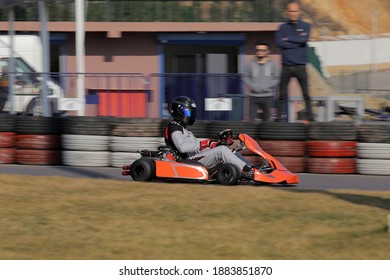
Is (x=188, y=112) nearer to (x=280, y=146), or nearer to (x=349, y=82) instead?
(x=280, y=146)

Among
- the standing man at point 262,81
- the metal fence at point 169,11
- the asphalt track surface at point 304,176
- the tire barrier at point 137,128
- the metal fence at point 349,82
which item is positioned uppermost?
the metal fence at point 169,11

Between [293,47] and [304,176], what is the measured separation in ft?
6.35

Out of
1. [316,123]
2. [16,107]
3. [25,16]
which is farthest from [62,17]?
[316,123]

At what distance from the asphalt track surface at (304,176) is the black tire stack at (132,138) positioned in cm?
24

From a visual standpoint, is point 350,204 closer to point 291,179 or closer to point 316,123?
point 291,179

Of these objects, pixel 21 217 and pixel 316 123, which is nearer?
pixel 21 217

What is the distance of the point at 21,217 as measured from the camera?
861 centimetres

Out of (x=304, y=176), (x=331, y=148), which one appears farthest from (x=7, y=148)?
(x=331, y=148)

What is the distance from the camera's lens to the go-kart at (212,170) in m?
10.9

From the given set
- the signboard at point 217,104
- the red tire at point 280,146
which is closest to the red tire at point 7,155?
the signboard at point 217,104

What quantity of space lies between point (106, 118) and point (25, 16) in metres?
12.2

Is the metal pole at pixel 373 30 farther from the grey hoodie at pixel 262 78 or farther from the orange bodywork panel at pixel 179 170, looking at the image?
the orange bodywork panel at pixel 179 170

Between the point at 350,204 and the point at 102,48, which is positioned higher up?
the point at 102,48

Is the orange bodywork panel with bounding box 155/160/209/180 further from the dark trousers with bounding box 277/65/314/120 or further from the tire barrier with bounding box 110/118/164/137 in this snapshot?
the dark trousers with bounding box 277/65/314/120
